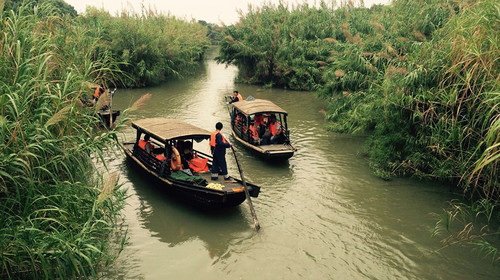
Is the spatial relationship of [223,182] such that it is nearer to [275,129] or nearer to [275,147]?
[275,147]

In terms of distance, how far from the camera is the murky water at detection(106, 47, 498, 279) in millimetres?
7059

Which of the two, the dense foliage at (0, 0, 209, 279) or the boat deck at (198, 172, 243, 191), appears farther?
the boat deck at (198, 172, 243, 191)

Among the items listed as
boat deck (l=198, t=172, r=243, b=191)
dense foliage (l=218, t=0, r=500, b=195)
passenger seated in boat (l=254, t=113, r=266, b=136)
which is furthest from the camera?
passenger seated in boat (l=254, t=113, r=266, b=136)

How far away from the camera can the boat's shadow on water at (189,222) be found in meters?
7.97

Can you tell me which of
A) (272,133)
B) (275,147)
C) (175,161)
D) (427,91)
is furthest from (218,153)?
(427,91)

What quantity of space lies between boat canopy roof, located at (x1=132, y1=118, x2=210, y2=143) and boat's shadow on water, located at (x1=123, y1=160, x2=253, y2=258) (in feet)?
4.32

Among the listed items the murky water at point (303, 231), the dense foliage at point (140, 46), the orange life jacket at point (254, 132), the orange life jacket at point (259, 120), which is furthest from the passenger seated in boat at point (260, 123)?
the dense foliage at point (140, 46)

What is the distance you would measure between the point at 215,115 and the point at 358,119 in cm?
755

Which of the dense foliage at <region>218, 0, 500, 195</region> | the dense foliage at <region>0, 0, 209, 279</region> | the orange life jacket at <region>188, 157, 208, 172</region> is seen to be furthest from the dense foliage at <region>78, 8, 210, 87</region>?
the dense foliage at <region>0, 0, 209, 279</region>

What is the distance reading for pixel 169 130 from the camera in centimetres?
979

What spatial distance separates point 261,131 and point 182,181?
476 cm

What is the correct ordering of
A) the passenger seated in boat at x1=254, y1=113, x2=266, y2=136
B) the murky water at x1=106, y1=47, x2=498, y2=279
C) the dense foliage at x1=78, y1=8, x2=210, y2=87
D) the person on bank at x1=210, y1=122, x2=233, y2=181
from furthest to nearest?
the dense foliage at x1=78, y1=8, x2=210, y2=87, the passenger seated in boat at x1=254, y1=113, x2=266, y2=136, the person on bank at x1=210, y1=122, x2=233, y2=181, the murky water at x1=106, y1=47, x2=498, y2=279

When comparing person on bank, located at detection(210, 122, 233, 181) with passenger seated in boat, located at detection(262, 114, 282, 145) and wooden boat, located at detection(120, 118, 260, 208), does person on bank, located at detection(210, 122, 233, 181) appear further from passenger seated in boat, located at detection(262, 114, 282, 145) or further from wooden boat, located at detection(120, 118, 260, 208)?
passenger seated in boat, located at detection(262, 114, 282, 145)

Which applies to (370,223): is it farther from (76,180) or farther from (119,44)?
(119,44)
